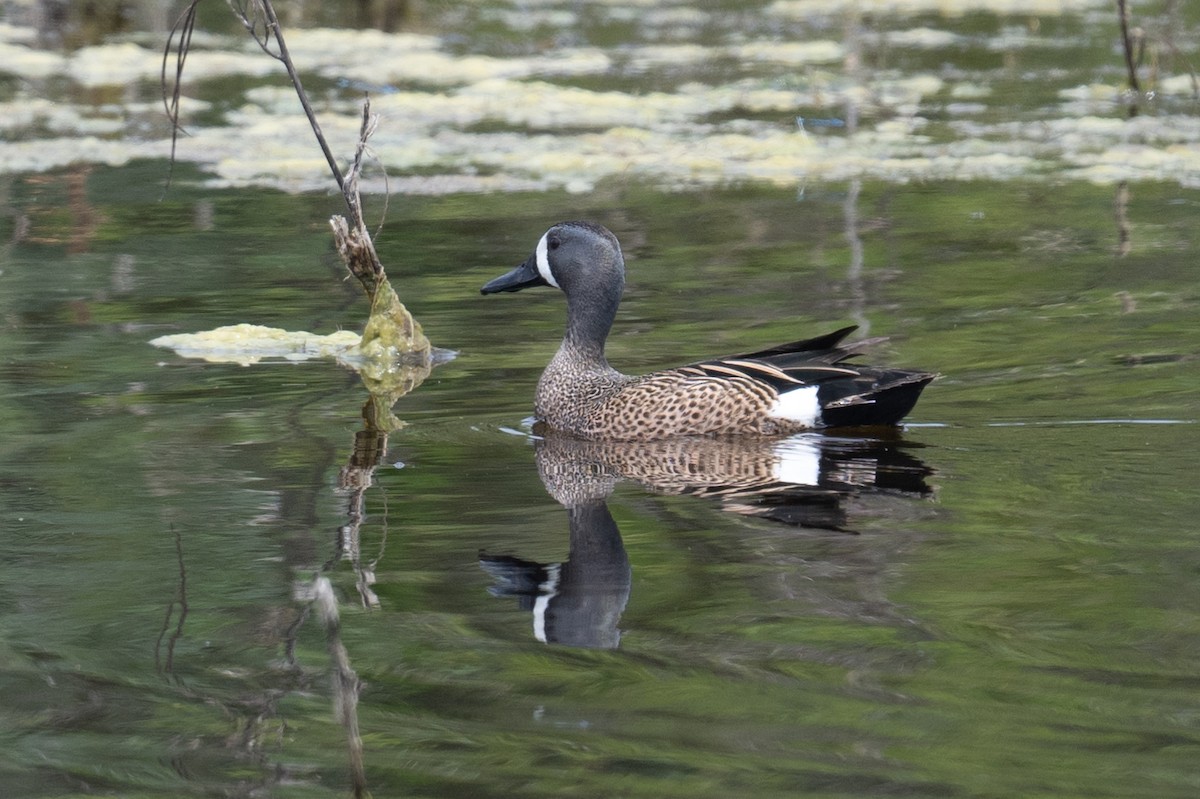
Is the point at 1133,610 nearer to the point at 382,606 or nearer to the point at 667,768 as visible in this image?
the point at 667,768

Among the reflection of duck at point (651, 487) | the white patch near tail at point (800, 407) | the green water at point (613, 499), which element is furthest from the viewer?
the white patch near tail at point (800, 407)

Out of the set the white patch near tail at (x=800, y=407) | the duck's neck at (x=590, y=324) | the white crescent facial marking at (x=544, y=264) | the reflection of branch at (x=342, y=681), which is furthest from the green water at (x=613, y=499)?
the white crescent facial marking at (x=544, y=264)

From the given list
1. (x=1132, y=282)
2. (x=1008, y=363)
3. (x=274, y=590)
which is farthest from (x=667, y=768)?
(x=1132, y=282)

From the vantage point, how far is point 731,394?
732cm

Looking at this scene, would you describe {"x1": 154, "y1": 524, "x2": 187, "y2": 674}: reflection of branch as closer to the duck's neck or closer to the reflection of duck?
the reflection of duck

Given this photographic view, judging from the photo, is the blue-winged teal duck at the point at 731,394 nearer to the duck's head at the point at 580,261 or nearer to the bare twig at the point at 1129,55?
the duck's head at the point at 580,261

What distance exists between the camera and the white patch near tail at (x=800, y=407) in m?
7.24

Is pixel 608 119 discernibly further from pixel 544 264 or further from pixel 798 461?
pixel 798 461

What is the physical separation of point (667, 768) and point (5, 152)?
445 inches

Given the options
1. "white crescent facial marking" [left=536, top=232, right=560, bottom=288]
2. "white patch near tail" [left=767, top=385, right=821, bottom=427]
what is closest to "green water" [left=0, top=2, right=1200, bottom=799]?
"white patch near tail" [left=767, top=385, right=821, bottom=427]

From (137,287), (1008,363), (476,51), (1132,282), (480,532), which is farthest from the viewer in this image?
(476,51)

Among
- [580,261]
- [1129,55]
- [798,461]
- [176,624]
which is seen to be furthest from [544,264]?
[1129,55]

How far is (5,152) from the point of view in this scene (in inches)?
547

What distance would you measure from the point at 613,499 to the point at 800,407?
4.08 ft
